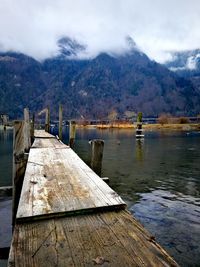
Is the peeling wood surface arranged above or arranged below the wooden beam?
→ above

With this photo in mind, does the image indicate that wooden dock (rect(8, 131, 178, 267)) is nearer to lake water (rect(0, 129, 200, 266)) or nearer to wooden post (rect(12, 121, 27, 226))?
wooden post (rect(12, 121, 27, 226))

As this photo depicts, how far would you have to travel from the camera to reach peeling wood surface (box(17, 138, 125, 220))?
11.4 feet

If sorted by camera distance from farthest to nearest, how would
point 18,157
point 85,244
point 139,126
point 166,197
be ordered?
1. point 139,126
2. point 166,197
3. point 18,157
4. point 85,244

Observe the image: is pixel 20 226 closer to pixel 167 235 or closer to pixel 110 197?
pixel 110 197

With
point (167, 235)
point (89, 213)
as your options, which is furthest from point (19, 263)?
point (167, 235)

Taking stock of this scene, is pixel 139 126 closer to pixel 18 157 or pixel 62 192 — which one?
pixel 18 157

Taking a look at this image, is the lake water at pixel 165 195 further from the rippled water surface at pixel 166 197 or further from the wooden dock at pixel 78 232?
the wooden dock at pixel 78 232

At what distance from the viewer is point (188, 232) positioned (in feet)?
26.7

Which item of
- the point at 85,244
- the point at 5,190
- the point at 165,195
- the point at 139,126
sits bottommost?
the point at 165,195

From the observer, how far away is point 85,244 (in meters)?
2.64

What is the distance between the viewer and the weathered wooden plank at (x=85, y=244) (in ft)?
7.77

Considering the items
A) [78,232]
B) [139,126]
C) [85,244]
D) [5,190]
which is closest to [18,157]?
[5,190]

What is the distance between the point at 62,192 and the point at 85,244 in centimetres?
168

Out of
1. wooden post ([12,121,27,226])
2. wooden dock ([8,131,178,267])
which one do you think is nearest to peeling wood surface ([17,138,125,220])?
wooden dock ([8,131,178,267])
